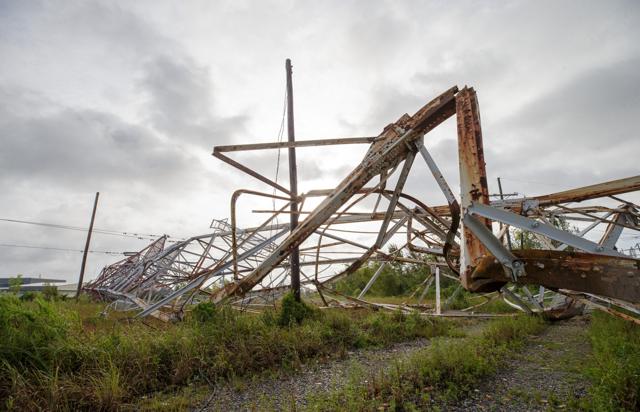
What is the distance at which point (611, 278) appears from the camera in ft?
8.04

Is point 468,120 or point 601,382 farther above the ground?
point 468,120

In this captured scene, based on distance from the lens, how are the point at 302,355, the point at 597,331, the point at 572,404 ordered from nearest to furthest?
the point at 572,404 → the point at 302,355 → the point at 597,331

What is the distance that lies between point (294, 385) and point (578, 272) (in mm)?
4202

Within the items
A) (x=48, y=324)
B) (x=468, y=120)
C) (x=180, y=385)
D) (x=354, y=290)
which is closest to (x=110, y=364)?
(x=180, y=385)

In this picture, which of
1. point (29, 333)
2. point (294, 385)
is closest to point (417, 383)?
point (294, 385)

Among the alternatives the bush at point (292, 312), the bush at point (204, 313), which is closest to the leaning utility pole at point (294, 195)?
the bush at point (292, 312)

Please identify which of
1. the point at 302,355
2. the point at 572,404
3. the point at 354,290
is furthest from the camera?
the point at 354,290

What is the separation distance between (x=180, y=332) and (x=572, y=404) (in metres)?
6.58

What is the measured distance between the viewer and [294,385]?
4863 millimetres

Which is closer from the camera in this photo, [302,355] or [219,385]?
[219,385]

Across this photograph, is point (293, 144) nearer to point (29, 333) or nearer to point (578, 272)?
point (578, 272)

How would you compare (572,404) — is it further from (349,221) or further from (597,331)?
(349,221)

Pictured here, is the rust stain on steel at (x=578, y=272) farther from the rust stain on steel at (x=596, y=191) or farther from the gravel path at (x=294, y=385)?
the rust stain on steel at (x=596, y=191)

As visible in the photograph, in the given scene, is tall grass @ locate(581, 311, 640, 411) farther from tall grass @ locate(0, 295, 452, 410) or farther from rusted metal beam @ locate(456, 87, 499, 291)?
tall grass @ locate(0, 295, 452, 410)
